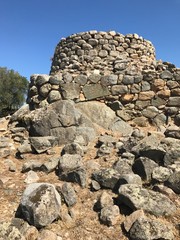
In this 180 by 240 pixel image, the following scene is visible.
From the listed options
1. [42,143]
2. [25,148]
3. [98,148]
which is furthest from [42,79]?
[98,148]

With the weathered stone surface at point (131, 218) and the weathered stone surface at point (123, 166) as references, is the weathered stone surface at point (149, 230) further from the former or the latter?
the weathered stone surface at point (123, 166)

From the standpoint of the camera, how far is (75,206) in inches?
175

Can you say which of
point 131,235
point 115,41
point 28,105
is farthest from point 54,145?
point 115,41

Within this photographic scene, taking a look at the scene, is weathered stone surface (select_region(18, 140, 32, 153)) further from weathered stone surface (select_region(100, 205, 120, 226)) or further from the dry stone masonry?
weathered stone surface (select_region(100, 205, 120, 226))

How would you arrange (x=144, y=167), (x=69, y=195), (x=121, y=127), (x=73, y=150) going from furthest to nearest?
(x=121, y=127), (x=73, y=150), (x=144, y=167), (x=69, y=195)

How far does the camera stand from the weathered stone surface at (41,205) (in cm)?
379

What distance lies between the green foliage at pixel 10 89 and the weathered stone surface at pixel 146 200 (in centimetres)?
2236

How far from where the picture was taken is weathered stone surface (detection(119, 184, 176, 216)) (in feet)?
13.4

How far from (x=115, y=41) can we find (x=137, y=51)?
102 cm

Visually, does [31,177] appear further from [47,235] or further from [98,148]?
[98,148]

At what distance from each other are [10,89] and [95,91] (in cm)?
1892

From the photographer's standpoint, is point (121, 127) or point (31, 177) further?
point (121, 127)

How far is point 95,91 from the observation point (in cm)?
848

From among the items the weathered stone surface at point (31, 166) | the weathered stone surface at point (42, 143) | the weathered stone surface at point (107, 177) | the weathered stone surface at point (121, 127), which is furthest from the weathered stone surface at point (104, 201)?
the weathered stone surface at point (121, 127)
